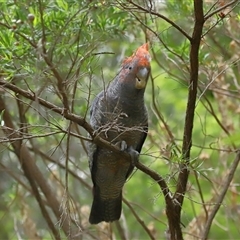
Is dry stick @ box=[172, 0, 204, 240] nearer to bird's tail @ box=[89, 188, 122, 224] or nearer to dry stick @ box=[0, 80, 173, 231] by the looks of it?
dry stick @ box=[0, 80, 173, 231]

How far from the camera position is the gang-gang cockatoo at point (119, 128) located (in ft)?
8.77

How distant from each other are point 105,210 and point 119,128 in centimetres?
98

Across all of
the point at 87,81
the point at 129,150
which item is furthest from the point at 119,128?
the point at 87,81

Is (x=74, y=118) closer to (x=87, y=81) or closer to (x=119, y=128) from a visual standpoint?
(x=119, y=128)

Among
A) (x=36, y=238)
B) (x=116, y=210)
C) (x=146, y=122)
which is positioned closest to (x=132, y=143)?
(x=146, y=122)

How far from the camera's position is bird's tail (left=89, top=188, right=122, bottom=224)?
3205 mm

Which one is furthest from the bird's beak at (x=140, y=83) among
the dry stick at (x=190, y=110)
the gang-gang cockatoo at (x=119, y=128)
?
the dry stick at (x=190, y=110)

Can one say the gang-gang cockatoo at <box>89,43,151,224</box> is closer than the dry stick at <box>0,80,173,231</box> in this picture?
No

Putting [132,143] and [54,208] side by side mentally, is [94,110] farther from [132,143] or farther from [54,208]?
[54,208]

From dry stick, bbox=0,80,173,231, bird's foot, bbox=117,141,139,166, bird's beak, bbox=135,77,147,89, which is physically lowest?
dry stick, bbox=0,80,173,231

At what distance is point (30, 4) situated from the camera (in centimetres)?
242

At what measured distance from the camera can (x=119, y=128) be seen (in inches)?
94.2

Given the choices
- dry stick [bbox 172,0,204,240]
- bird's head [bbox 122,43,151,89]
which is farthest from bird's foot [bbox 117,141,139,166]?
dry stick [bbox 172,0,204,240]

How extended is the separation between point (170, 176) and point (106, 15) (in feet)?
2.94
